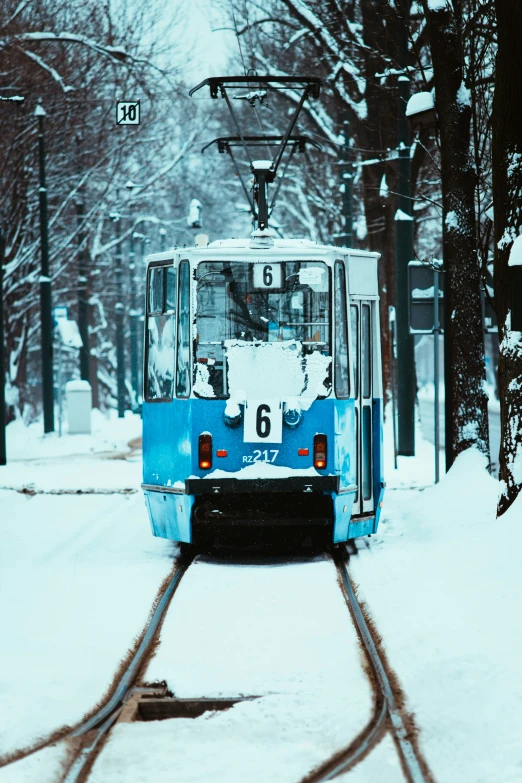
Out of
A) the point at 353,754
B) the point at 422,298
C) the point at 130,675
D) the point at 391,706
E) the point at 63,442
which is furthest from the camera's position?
the point at 63,442

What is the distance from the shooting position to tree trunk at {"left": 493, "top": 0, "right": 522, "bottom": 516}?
11630mm

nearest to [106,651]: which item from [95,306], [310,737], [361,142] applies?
[310,737]

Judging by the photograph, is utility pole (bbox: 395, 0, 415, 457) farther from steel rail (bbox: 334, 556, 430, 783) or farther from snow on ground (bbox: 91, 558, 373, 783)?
steel rail (bbox: 334, 556, 430, 783)

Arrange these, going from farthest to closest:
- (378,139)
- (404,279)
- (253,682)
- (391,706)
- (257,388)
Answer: (378,139) < (404,279) < (257,388) < (253,682) < (391,706)

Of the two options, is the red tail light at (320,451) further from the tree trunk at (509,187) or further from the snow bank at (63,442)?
the snow bank at (63,442)

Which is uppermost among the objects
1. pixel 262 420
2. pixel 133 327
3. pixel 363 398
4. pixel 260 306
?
pixel 260 306

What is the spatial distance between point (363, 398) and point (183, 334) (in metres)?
1.81

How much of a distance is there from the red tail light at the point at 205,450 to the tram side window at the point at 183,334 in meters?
0.42

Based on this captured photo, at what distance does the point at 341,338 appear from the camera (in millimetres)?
12258

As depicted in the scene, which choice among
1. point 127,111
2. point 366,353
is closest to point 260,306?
point 366,353

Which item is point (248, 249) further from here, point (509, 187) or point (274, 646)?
point (274, 646)

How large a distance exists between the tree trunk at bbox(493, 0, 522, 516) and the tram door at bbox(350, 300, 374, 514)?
1.31 m

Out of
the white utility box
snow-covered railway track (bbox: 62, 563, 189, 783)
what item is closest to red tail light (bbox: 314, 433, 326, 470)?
snow-covered railway track (bbox: 62, 563, 189, 783)

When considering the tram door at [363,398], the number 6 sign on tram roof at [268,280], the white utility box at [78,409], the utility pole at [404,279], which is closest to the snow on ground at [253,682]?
the tram door at [363,398]
